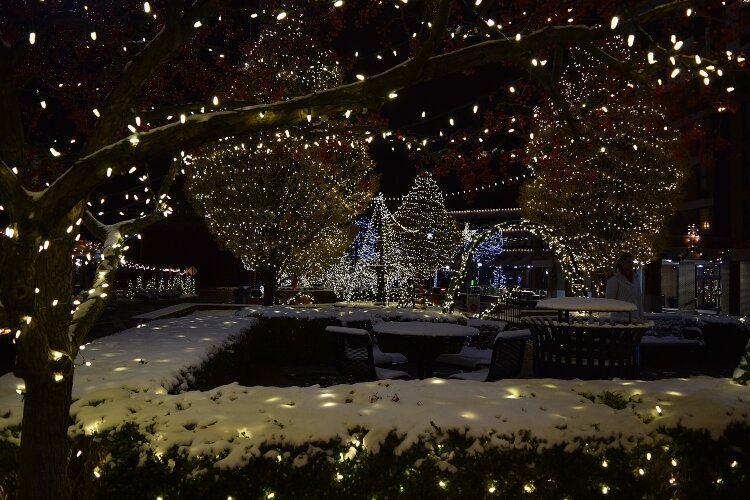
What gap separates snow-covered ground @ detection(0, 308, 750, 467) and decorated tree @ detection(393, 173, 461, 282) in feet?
134

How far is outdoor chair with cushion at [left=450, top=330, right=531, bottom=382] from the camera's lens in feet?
24.0

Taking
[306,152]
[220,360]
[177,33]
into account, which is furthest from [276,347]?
[177,33]

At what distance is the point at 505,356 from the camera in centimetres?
767

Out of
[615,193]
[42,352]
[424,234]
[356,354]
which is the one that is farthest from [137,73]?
[424,234]

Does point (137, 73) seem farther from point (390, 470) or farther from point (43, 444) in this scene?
point (390, 470)

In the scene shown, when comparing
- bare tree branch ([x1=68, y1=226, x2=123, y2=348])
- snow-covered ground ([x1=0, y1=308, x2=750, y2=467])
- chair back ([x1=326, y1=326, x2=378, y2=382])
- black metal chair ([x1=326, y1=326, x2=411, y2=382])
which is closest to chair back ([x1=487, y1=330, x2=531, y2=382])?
black metal chair ([x1=326, y1=326, x2=411, y2=382])

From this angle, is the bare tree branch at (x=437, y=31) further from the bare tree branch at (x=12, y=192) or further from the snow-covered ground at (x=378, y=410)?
the bare tree branch at (x=12, y=192)

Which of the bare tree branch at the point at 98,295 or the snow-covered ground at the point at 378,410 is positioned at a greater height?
the bare tree branch at the point at 98,295

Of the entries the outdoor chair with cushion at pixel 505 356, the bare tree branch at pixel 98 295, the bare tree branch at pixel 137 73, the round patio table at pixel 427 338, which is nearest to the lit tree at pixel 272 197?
the round patio table at pixel 427 338

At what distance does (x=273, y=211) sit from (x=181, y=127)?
15.0 metres

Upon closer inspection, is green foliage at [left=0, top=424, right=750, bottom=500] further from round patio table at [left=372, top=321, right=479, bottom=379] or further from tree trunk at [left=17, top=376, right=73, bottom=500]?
round patio table at [left=372, top=321, right=479, bottom=379]

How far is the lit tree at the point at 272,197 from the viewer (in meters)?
18.1

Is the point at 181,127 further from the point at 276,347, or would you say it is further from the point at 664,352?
the point at 664,352

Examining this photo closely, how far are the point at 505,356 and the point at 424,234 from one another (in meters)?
39.1
